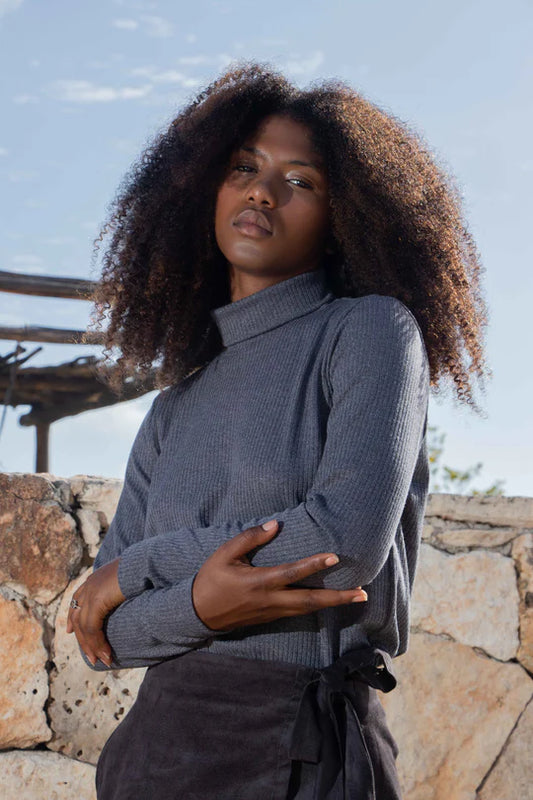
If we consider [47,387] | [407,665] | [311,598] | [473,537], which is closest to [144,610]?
[311,598]

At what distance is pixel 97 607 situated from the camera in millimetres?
1725

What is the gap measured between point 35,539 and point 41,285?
1.49 meters

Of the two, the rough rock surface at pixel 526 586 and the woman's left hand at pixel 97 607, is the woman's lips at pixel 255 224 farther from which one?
the rough rock surface at pixel 526 586

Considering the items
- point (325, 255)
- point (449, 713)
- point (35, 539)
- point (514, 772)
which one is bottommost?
point (514, 772)

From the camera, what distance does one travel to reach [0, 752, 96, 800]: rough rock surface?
253 centimetres

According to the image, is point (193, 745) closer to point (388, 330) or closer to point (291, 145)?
point (388, 330)

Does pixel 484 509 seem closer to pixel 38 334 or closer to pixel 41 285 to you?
pixel 41 285

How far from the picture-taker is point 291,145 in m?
2.00

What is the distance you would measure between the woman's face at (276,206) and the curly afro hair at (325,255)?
4cm

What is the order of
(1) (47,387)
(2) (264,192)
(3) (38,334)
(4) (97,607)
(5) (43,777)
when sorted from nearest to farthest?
1. (4) (97,607)
2. (2) (264,192)
3. (5) (43,777)
4. (3) (38,334)
5. (1) (47,387)

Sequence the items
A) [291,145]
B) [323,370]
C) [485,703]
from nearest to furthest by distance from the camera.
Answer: [323,370] → [291,145] → [485,703]

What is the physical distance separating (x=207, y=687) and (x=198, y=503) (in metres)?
0.33

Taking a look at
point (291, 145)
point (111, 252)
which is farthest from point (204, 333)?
point (291, 145)

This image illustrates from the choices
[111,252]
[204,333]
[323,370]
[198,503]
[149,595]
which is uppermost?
[111,252]
